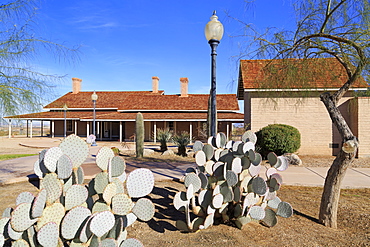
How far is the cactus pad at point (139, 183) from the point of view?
8.98 feet

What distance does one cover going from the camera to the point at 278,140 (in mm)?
11852

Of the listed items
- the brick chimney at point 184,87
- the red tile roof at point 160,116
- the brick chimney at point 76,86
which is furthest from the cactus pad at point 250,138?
the brick chimney at point 76,86

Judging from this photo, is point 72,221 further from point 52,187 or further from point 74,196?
point 52,187

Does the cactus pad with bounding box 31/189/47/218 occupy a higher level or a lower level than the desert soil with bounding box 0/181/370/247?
higher

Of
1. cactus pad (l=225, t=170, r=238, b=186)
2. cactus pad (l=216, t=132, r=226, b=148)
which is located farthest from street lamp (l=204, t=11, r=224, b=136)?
cactus pad (l=225, t=170, r=238, b=186)

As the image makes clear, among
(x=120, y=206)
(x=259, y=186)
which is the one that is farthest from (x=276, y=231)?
(x=120, y=206)

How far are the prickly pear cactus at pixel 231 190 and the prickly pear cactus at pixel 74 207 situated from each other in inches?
43.3

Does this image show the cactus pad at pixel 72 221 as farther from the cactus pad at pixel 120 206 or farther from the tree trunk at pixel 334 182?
the tree trunk at pixel 334 182

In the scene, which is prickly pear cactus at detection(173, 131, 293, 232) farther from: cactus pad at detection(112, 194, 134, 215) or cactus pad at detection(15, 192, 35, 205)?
cactus pad at detection(15, 192, 35, 205)

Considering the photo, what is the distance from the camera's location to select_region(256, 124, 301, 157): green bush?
11.9 meters

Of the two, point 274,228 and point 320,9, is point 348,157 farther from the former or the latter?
point 320,9

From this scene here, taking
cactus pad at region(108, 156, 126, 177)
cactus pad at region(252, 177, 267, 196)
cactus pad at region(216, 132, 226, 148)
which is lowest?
cactus pad at region(252, 177, 267, 196)

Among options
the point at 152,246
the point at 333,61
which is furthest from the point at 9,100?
the point at 333,61

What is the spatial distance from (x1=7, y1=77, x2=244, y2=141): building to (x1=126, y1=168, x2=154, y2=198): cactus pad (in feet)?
63.3
